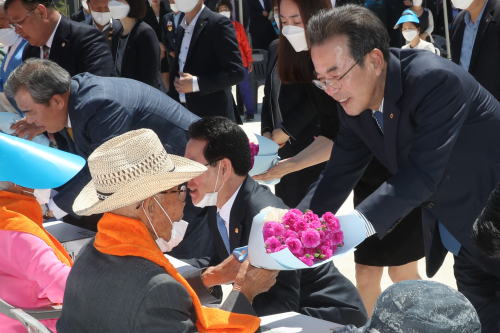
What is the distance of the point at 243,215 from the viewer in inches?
99.1

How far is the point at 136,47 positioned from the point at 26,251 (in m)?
3.32

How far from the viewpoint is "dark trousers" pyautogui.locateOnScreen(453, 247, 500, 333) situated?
2.41 m

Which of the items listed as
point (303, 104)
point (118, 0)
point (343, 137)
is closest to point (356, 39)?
point (343, 137)

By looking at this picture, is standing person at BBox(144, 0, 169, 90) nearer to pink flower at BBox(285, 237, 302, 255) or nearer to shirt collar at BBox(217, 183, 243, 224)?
shirt collar at BBox(217, 183, 243, 224)

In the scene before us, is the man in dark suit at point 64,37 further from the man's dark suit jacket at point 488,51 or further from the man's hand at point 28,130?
the man's dark suit jacket at point 488,51

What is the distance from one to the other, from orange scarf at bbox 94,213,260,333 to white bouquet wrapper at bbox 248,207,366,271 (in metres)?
0.21

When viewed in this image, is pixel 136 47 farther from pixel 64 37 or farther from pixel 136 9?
pixel 64 37

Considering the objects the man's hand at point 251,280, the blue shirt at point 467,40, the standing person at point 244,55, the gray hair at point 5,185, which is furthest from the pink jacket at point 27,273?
the standing person at point 244,55

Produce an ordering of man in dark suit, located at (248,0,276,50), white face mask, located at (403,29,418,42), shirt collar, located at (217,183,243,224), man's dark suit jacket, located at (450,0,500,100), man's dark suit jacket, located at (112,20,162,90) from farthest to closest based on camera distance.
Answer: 1. man in dark suit, located at (248,0,276,50)
2. white face mask, located at (403,29,418,42)
3. man's dark suit jacket, located at (112,20,162,90)
4. man's dark suit jacket, located at (450,0,500,100)
5. shirt collar, located at (217,183,243,224)

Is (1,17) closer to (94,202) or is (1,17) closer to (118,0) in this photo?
(118,0)

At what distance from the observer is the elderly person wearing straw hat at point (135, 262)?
5.52ft

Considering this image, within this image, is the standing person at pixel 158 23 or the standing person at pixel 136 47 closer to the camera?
the standing person at pixel 136 47

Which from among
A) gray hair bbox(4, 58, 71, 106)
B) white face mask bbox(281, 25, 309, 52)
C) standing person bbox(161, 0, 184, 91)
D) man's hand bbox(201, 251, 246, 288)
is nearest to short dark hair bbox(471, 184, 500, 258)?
man's hand bbox(201, 251, 246, 288)

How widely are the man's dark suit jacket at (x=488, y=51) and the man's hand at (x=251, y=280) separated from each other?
3.09 metres
